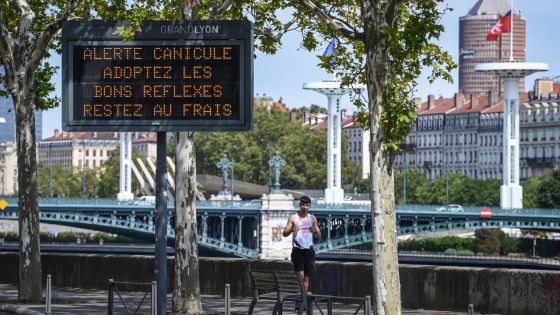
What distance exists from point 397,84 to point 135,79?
432 cm

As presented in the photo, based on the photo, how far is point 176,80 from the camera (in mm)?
28719

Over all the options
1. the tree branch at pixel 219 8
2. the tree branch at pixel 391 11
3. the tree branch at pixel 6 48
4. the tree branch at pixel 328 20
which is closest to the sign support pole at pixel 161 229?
the tree branch at pixel 328 20

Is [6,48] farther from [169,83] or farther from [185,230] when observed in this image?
[169,83]

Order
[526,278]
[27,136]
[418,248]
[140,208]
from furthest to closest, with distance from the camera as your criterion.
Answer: [418,248], [140,208], [27,136], [526,278]

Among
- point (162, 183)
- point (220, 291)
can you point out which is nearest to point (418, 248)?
point (220, 291)

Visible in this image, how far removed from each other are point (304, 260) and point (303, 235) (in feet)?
1.22

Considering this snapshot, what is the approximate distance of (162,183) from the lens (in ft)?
96.0

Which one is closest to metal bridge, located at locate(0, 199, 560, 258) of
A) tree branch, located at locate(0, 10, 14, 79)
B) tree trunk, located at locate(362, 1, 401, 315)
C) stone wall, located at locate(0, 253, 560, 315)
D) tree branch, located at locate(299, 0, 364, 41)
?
stone wall, located at locate(0, 253, 560, 315)

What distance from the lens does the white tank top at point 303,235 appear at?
28875mm

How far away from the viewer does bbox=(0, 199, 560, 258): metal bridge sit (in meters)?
123

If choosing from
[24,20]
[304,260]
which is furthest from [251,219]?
[304,260]

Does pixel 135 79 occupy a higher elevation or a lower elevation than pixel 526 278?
higher

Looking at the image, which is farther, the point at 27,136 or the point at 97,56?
the point at 27,136

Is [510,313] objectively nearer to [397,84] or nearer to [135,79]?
[397,84]
